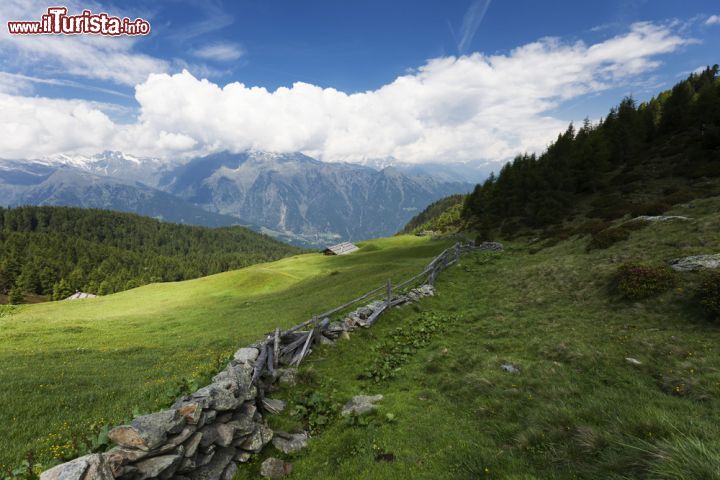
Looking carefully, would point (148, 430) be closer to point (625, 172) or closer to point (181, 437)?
point (181, 437)

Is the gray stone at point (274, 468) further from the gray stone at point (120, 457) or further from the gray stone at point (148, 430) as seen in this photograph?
the gray stone at point (120, 457)

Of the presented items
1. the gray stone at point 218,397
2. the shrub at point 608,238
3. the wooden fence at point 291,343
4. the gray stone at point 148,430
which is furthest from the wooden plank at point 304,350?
the shrub at point 608,238

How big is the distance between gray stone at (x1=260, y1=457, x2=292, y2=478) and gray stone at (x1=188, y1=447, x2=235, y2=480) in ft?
3.18

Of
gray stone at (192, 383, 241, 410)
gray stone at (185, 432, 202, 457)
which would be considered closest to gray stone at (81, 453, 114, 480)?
gray stone at (185, 432, 202, 457)

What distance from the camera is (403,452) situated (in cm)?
823

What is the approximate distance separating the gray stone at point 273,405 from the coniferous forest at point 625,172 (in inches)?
1611

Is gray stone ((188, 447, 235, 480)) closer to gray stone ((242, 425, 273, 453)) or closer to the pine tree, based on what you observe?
gray stone ((242, 425, 273, 453))

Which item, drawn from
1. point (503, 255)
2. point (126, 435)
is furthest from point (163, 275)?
point (126, 435)

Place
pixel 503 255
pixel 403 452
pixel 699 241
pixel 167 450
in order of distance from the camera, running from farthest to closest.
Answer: pixel 503 255, pixel 699 241, pixel 403 452, pixel 167 450

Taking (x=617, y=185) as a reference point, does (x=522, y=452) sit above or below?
below

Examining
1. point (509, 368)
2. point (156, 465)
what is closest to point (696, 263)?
point (509, 368)

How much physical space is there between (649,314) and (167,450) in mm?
19356

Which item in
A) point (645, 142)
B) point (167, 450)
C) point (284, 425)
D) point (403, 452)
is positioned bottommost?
point (284, 425)

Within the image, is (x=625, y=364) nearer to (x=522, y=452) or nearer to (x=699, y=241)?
(x=522, y=452)
